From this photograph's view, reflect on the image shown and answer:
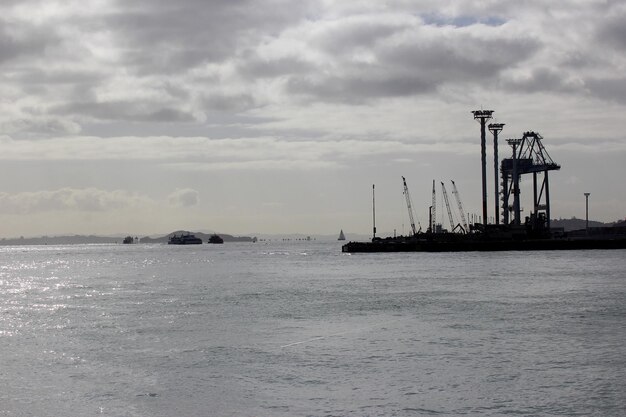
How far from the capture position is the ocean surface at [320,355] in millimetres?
27531

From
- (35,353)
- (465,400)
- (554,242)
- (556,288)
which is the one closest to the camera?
(465,400)

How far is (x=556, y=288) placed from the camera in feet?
252

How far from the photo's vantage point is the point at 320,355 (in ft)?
123

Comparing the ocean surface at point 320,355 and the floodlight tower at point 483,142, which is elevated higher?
the floodlight tower at point 483,142

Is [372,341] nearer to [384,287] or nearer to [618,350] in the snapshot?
[618,350]

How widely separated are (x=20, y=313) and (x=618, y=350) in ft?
145

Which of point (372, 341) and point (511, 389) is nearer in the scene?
point (511, 389)

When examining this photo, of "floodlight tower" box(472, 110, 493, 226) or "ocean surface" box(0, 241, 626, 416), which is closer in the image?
"ocean surface" box(0, 241, 626, 416)

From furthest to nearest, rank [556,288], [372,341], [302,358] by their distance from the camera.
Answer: [556,288]
[372,341]
[302,358]

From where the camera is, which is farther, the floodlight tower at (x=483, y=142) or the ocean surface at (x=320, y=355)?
the floodlight tower at (x=483, y=142)

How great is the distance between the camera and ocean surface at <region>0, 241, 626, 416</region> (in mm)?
27531

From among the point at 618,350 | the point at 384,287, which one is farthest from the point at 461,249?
the point at 618,350

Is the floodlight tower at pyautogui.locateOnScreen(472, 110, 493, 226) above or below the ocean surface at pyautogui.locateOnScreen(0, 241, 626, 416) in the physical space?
above

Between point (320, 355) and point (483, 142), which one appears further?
point (483, 142)
